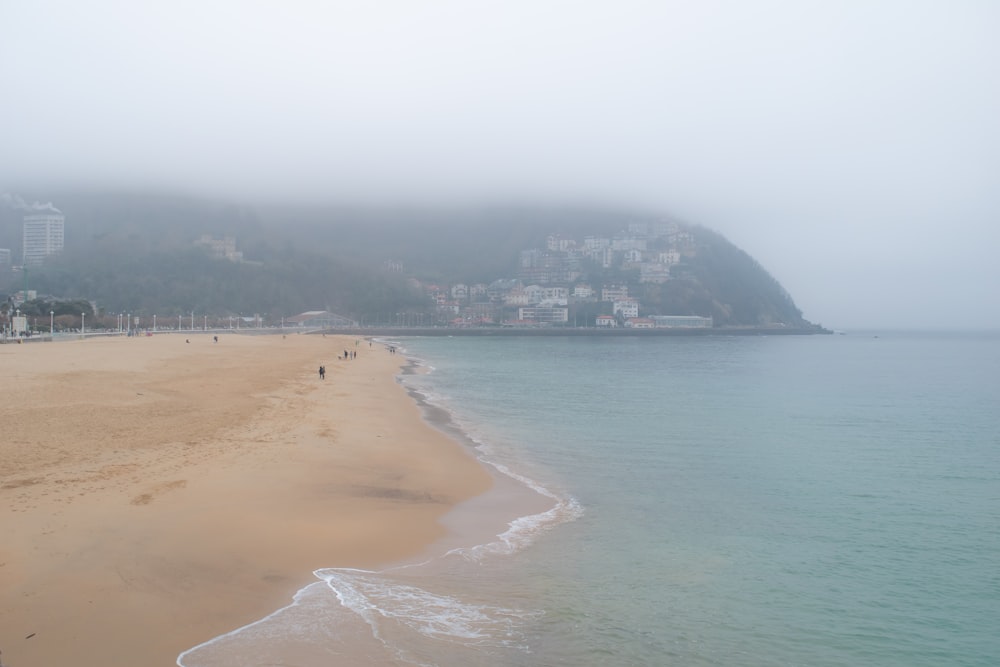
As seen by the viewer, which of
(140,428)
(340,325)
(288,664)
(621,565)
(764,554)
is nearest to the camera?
(288,664)

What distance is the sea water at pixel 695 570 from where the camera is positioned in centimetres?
666

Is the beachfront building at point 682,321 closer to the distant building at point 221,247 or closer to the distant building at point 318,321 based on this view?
the distant building at point 318,321

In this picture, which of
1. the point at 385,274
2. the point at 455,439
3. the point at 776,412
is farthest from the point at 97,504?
the point at 385,274

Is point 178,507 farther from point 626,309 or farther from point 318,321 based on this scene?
point 626,309

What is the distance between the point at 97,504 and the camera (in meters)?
9.17

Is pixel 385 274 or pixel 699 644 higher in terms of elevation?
pixel 385 274

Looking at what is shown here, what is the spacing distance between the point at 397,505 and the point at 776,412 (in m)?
19.7

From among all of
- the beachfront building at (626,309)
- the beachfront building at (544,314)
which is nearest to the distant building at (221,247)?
the beachfront building at (544,314)

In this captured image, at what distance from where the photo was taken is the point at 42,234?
173625mm

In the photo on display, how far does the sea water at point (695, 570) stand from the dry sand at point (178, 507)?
0.68 meters

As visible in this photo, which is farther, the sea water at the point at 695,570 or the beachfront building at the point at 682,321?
the beachfront building at the point at 682,321

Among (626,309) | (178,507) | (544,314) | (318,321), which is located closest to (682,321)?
(626,309)

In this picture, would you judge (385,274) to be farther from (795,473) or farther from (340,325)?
(795,473)

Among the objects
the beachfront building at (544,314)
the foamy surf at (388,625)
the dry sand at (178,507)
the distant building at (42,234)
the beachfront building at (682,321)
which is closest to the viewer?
the foamy surf at (388,625)
